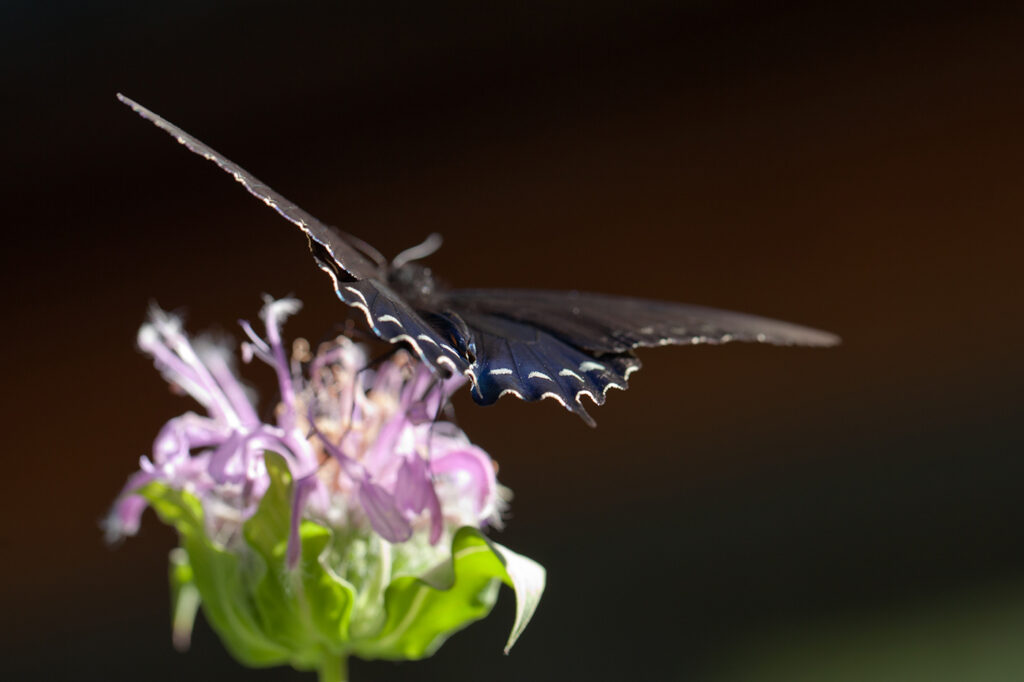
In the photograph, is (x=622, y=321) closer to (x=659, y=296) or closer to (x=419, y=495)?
(x=419, y=495)

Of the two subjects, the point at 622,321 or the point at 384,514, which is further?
the point at 622,321

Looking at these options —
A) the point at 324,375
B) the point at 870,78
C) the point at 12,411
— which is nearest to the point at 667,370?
the point at 870,78

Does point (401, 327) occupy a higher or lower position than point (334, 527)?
higher

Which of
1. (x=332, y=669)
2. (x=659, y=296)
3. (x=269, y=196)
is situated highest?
(x=659, y=296)

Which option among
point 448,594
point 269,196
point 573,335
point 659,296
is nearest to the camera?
point 269,196

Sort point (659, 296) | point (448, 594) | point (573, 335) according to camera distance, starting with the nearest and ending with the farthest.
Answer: point (448, 594), point (573, 335), point (659, 296)

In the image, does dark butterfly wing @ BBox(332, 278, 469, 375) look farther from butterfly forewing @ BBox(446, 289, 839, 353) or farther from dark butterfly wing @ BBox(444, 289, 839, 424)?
butterfly forewing @ BBox(446, 289, 839, 353)

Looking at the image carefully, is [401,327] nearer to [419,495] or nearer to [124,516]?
[419,495]

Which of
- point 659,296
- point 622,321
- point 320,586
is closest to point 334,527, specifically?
point 320,586

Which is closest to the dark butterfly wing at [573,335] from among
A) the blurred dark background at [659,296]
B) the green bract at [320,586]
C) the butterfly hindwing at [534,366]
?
the butterfly hindwing at [534,366]
